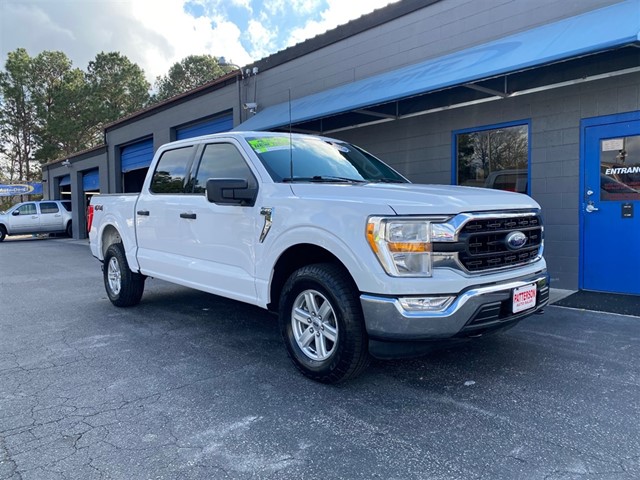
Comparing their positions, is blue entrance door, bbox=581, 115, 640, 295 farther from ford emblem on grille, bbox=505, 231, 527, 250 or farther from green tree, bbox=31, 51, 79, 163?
green tree, bbox=31, 51, 79, 163

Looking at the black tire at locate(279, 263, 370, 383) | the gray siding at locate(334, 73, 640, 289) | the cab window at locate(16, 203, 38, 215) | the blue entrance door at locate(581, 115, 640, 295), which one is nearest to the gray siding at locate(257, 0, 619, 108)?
the gray siding at locate(334, 73, 640, 289)

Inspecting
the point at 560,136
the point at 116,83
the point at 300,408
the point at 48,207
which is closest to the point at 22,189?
the point at 116,83

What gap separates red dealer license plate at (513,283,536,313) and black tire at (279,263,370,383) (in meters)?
1.10

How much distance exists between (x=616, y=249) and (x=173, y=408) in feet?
19.9

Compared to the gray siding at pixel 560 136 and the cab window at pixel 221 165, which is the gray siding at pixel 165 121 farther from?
the cab window at pixel 221 165

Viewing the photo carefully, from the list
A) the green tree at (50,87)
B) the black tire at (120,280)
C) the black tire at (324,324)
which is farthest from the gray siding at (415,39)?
the green tree at (50,87)

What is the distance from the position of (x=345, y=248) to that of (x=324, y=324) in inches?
25.1

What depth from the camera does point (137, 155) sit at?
63.1ft

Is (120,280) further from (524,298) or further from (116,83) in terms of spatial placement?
(116,83)

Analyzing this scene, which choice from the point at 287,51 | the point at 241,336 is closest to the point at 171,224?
the point at 241,336

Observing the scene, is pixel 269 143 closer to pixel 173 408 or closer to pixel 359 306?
pixel 359 306

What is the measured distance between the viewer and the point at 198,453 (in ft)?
8.86

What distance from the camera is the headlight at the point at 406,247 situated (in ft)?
10.2

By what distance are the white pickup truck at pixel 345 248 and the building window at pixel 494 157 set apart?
3521 millimetres
